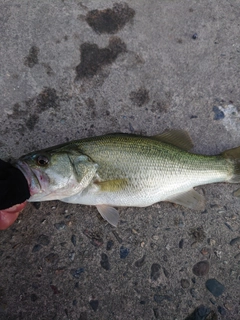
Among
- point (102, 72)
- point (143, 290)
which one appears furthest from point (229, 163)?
point (102, 72)

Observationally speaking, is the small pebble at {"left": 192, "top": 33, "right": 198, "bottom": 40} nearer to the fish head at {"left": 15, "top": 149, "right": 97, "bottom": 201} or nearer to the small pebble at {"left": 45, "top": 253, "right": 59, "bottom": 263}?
the fish head at {"left": 15, "top": 149, "right": 97, "bottom": 201}

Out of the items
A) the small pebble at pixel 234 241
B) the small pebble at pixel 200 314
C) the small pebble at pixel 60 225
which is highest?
the small pebble at pixel 60 225

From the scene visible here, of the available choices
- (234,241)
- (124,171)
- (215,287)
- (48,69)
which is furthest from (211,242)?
(48,69)

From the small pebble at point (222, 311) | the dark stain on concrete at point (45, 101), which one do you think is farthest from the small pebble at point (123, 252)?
the dark stain on concrete at point (45, 101)

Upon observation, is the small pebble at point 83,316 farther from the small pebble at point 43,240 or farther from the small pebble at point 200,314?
the small pebble at point 200,314

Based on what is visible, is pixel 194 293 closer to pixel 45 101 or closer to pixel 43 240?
pixel 43 240
